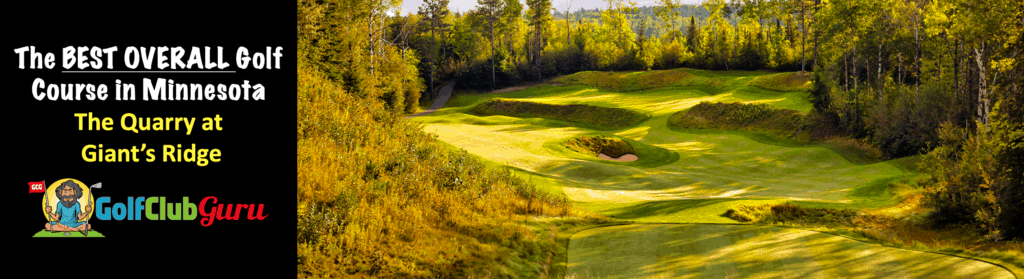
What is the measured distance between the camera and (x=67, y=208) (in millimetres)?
5453

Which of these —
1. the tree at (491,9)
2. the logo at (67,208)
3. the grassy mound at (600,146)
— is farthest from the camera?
the tree at (491,9)

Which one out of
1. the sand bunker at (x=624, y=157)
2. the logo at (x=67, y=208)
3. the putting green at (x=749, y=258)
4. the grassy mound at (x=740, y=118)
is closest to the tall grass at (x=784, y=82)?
the grassy mound at (x=740, y=118)

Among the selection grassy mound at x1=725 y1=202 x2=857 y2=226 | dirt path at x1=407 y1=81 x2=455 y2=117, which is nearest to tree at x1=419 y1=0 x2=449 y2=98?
dirt path at x1=407 y1=81 x2=455 y2=117

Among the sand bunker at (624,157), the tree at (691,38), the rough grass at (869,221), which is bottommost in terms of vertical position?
the rough grass at (869,221)

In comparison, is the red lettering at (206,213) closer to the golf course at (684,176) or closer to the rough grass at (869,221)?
the golf course at (684,176)

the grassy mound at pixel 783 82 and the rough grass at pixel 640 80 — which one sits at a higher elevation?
the rough grass at pixel 640 80

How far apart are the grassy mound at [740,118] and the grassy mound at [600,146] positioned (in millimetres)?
12968

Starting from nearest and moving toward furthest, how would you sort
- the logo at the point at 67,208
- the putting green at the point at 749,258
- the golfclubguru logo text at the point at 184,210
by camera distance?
1. the logo at the point at 67,208
2. the golfclubguru logo text at the point at 184,210
3. the putting green at the point at 749,258

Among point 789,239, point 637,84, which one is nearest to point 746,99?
point 637,84

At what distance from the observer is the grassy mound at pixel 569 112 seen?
52312 millimetres

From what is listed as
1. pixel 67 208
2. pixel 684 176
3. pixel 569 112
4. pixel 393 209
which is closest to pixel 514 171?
pixel 684 176

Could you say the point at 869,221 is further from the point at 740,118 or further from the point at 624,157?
the point at 740,118

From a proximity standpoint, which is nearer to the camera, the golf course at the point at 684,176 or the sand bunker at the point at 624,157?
the golf course at the point at 684,176

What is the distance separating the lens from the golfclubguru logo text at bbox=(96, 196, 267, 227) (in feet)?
18.8
